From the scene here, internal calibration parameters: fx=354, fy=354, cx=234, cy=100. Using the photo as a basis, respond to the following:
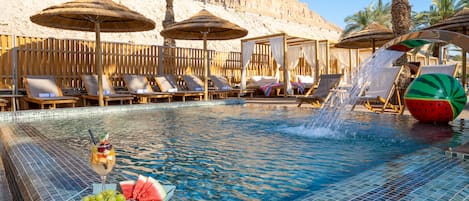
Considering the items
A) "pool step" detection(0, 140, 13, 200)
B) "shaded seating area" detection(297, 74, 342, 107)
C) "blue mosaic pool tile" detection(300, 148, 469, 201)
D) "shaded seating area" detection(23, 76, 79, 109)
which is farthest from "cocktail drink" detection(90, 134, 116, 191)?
"shaded seating area" detection(23, 76, 79, 109)

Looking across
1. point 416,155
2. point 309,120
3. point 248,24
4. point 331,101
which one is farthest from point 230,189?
point 248,24

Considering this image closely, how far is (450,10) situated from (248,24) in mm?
47517

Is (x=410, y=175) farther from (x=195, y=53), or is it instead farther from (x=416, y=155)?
(x=195, y=53)

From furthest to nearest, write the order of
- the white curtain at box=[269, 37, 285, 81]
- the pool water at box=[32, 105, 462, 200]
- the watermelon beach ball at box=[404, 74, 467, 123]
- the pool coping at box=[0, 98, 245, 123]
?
1. the white curtain at box=[269, 37, 285, 81]
2. the pool coping at box=[0, 98, 245, 123]
3. the watermelon beach ball at box=[404, 74, 467, 123]
4. the pool water at box=[32, 105, 462, 200]

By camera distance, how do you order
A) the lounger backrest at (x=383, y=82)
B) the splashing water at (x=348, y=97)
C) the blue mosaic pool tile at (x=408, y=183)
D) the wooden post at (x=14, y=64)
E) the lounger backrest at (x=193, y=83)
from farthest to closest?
the lounger backrest at (x=193, y=83)
the wooden post at (x=14, y=64)
the lounger backrest at (x=383, y=82)
the splashing water at (x=348, y=97)
the blue mosaic pool tile at (x=408, y=183)

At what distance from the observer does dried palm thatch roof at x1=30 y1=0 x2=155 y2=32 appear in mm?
6773

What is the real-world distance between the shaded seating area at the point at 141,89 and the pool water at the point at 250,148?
3.52m

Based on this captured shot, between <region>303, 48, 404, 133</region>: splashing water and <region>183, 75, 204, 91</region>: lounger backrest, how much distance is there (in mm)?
4609

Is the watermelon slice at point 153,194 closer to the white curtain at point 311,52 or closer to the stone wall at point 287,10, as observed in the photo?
the white curtain at point 311,52

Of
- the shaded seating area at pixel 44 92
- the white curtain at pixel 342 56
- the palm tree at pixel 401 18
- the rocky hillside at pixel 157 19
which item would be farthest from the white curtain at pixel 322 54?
the shaded seating area at pixel 44 92

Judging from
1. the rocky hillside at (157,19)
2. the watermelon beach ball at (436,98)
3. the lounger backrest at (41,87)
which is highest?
the rocky hillside at (157,19)

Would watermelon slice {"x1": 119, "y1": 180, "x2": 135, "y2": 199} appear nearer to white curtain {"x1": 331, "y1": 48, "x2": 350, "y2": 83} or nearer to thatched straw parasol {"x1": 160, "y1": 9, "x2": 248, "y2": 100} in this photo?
thatched straw parasol {"x1": 160, "y1": 9, "x2": 248, "y2": 100}

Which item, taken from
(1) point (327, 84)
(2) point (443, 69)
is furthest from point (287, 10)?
(2) point (443, 69)

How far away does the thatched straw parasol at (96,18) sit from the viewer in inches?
267
